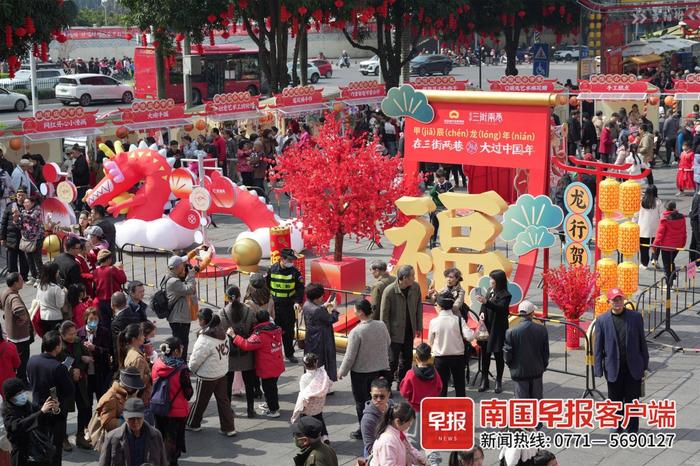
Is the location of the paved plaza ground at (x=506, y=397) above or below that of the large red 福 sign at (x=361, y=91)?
below

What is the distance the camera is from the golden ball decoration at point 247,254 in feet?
56.4

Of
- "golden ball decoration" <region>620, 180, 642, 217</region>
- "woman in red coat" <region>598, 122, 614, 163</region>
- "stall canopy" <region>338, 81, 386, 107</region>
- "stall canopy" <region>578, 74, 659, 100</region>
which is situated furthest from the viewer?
"stall canopy" <region>338, 81, 386, 107</region>

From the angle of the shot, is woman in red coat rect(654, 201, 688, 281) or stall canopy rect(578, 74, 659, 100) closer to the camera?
woman in red coat rect(654, 201, 688, 281)

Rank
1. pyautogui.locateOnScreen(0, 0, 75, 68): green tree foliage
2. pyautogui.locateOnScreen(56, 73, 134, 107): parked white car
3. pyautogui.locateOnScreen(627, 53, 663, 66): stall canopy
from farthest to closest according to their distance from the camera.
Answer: pyautogui.locateOnScreen(56, 73, 134, 107): parked white car < pyautogui.locateOnScreen(627, 53, 663, 66): stall canopy < pyautogui.locateOnScreen(0, 0, 75, 68): green tree foliage

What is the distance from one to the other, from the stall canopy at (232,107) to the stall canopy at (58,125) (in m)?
3.27

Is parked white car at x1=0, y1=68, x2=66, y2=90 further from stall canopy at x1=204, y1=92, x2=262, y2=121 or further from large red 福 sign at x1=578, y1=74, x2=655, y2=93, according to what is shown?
large red 福 sign at x1=578, y1=74, x2=655, y2=93

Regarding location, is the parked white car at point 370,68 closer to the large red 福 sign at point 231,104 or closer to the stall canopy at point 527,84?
the stall canopy at point 527,84

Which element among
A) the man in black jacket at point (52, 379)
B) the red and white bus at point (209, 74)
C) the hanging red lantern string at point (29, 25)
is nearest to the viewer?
the man in black jacket at point (52, 379)

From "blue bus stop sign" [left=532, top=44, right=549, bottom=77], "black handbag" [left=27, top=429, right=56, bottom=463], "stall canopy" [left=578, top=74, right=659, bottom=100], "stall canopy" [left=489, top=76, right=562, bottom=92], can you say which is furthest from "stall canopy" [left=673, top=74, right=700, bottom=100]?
"black handbag" [left=27, top=429, right=56, bottom=463]

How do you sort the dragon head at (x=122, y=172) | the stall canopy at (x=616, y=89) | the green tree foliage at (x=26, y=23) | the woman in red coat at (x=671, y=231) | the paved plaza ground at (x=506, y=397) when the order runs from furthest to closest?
the stall canopy at (x=616, y=89) < the green tree foliage at (x=26, y=23) < the dragon head at (x=122, y=172) < the woman in red coat at (x=671, y=231) < the paved plaza ground at (x=506, y=397)

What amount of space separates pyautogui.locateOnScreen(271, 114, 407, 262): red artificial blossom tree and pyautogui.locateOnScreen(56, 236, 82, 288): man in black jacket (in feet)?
10.4

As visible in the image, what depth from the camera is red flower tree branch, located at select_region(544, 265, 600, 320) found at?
13.3 m

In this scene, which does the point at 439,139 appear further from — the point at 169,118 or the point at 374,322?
the point at 169,118

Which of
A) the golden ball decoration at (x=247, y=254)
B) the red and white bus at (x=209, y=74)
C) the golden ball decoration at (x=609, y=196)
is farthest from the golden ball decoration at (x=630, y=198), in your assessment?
the red and white bus at (x=209, y=74)
